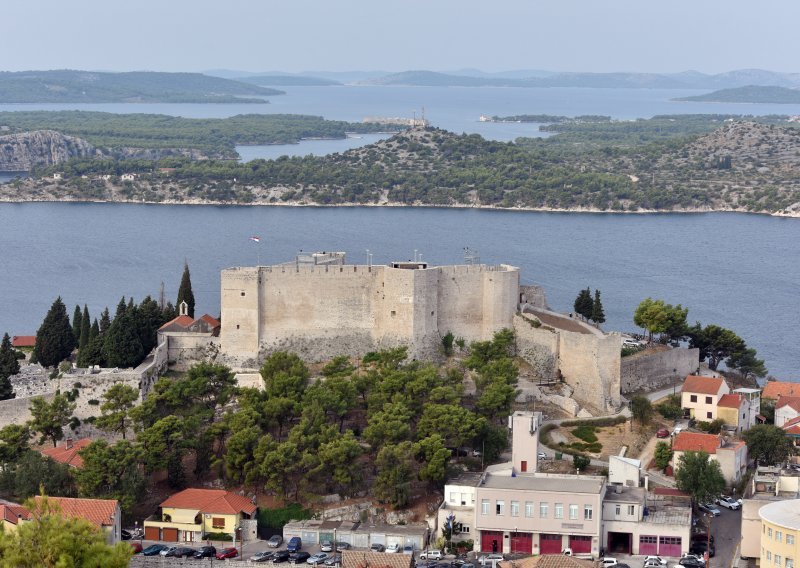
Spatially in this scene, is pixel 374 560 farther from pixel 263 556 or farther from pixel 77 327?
pixel 77 327

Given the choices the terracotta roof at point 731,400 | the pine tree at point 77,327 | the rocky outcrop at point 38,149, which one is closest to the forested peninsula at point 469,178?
the rocky outcrop at point 38,149

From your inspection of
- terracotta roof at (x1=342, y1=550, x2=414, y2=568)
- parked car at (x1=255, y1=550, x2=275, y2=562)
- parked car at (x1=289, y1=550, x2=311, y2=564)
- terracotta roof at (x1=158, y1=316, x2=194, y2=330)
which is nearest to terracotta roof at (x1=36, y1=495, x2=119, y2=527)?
parked car at (x1=255, y1=550, x2=275, y2=562)

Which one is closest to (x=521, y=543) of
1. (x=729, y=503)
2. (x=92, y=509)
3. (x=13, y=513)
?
(x=729, y=503)

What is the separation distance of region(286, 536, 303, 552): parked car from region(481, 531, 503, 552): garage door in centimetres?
403

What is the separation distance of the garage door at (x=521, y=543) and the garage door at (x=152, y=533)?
8.01 metres

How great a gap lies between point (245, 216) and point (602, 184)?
3114 cm

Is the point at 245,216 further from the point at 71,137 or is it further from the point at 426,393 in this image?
the point at 426,393

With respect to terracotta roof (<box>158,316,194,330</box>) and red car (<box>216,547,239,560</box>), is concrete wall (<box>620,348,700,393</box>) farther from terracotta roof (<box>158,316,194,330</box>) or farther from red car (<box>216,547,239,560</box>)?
red car (<box>216,547,239,560</box>)

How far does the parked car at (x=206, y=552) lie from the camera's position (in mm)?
32938

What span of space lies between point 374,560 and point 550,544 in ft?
14.6

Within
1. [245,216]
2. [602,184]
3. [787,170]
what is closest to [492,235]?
[245,216]

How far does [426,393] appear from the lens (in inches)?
1561

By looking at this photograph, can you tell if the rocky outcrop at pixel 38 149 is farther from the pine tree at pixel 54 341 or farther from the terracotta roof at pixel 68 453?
the terracotta roof at pixel 68 453

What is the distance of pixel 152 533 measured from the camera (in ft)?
114
